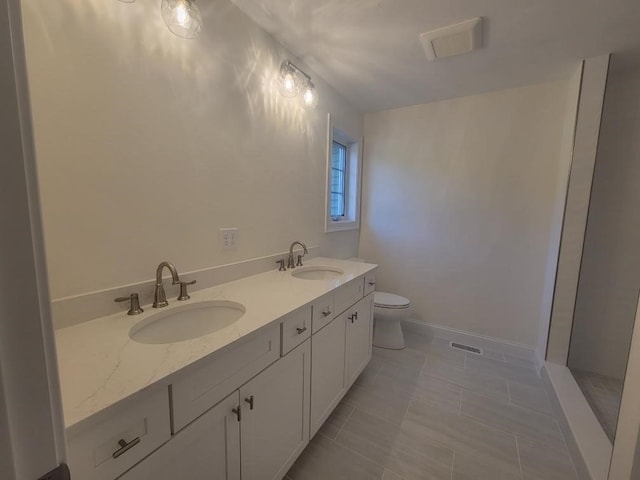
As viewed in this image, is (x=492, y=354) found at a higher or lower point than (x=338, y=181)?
lower

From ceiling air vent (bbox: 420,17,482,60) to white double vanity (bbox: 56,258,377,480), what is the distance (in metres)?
1.55

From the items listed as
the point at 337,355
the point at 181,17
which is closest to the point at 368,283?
the point at 337,355

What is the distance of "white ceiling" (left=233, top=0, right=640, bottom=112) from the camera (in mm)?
1380

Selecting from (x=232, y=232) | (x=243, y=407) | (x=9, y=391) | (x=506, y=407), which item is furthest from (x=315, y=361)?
(x=506, y=407)

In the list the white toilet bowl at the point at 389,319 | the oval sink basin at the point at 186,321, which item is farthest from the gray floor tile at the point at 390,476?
the white toilet bowl at the point at 389,319

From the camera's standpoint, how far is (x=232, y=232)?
149 centimetres

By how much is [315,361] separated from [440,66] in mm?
2116

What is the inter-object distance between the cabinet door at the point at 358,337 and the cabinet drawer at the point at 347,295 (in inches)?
2.1

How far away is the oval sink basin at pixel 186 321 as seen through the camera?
3.27 ft

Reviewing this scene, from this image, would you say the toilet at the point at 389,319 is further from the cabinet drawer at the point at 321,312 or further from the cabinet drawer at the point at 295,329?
the cabinet drawer at the point at 295,329

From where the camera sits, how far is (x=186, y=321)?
112cm

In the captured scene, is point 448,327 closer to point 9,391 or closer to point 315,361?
point 315,361

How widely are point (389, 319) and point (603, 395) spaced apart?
1.46 m

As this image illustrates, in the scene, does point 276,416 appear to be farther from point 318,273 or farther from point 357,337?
point 318,273
